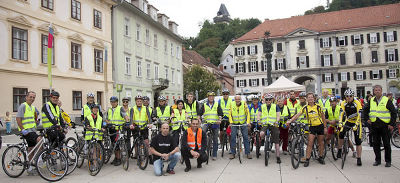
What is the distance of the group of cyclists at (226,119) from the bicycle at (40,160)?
0.75ft

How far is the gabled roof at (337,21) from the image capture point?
56281mm

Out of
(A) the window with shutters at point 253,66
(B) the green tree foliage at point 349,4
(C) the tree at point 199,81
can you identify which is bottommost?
(C) the tree at point 199,81

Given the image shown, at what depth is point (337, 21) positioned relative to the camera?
5962cm

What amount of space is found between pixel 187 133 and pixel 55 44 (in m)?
17.0

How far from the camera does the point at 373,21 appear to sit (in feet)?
184

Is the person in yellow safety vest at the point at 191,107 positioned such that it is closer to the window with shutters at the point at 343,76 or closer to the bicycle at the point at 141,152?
the bicycle at the point at 141,152

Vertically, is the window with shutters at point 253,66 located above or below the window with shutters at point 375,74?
above

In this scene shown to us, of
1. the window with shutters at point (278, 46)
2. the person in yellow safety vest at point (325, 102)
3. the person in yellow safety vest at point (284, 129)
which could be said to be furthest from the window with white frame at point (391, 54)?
the person in yellow safety vest at point (284, 129)

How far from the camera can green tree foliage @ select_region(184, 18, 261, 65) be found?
86.6m

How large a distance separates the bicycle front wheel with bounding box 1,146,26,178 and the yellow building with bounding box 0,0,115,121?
1244 cm

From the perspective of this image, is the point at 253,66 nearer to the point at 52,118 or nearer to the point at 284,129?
the point at 284,129

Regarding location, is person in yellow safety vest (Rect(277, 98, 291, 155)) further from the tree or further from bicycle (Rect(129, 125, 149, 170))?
the tree

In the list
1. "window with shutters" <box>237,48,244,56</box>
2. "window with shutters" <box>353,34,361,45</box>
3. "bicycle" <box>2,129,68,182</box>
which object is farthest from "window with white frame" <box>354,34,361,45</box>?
"bicycle" <box>2,129,68,182</box>

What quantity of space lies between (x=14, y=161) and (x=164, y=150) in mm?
3371
